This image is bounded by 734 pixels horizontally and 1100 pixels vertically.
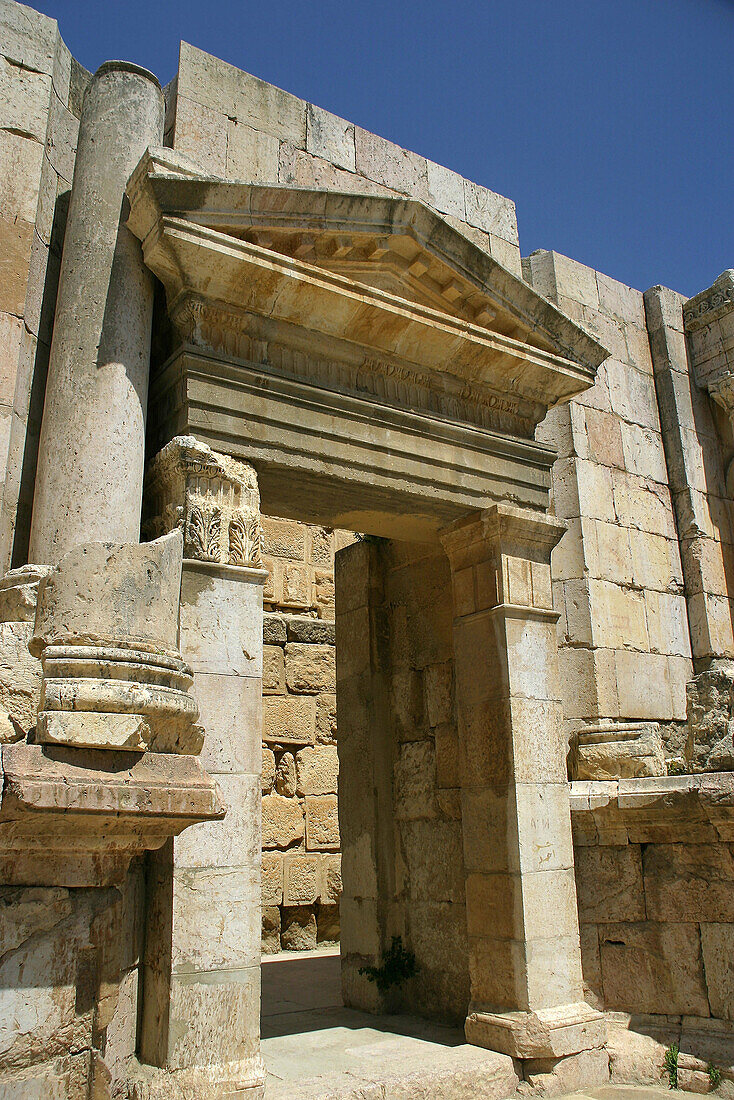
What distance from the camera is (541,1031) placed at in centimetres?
471

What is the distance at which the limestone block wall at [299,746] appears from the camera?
863 cm

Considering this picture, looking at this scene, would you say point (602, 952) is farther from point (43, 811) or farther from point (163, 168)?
point (163, 168)

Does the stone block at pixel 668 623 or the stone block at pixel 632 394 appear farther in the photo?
the stone block at pixel 632 394

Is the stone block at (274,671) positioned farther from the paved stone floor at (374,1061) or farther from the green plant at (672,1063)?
the green plant at (672,1063)

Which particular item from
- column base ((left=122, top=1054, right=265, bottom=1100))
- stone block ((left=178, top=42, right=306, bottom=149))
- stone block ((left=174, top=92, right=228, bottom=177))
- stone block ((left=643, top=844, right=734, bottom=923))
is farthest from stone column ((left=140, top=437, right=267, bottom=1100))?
stone block ((left=178, top=42, right=306, bottom=149))

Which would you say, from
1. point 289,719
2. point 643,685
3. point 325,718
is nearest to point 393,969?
point 643,685

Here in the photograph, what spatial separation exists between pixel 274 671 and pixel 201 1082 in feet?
18.2

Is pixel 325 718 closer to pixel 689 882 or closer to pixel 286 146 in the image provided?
pixel 689 882

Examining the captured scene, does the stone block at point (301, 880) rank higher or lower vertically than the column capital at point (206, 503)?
lower

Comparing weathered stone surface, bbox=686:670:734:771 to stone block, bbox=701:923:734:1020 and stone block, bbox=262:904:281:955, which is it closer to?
stone block, bbox=701:923:734:1020

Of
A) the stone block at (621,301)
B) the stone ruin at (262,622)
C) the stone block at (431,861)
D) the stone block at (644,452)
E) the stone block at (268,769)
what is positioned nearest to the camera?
the stone ruin at (262,622)

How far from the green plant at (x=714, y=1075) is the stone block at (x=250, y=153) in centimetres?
602

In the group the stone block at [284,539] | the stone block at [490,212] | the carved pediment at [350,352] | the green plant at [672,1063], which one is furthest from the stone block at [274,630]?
the green plant at [672,1063]

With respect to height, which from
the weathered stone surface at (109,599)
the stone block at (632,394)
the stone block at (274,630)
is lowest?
the weathered stone surface at (109,599)
